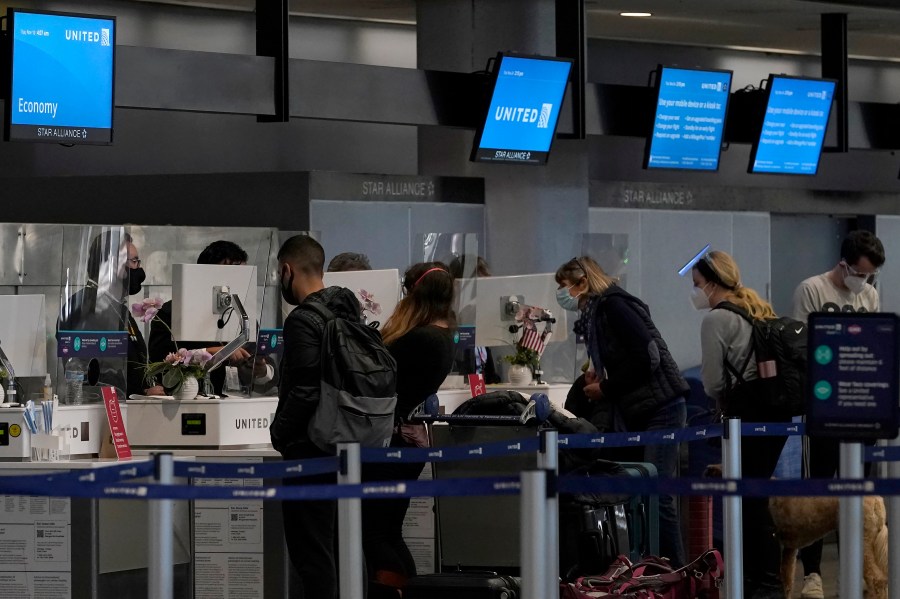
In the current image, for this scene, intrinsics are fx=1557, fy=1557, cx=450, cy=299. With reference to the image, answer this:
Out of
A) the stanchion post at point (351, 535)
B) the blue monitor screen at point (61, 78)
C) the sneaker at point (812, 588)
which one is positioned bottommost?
the sneaker at point (812, 588)

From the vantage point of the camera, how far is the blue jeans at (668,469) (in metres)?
5.99

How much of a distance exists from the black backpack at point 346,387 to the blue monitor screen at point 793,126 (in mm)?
5541

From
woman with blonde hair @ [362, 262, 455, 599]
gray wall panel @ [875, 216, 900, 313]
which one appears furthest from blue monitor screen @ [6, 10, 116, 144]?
gray wall panel @ [875, 216, 900, 313]

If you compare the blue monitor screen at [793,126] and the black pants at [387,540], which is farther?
the blue monitor screen at [793,126]

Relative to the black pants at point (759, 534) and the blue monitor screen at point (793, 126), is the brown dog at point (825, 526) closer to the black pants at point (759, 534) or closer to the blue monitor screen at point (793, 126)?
the black pants at point (759, 534)

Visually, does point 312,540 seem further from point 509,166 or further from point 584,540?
point 509,166

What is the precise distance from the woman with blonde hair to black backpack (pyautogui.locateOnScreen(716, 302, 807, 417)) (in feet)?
3.98

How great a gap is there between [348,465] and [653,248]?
7364 mm

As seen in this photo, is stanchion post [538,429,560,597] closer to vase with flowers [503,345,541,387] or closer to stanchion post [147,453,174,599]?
stanchion post [147,453,174,599]

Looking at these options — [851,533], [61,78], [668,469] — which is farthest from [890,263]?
[851,533]

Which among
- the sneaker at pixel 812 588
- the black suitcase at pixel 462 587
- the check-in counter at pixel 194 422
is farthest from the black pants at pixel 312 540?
the sneaker at pixel 812 588

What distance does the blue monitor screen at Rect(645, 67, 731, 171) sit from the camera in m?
9.29

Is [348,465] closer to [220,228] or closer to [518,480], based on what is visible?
[518,480]

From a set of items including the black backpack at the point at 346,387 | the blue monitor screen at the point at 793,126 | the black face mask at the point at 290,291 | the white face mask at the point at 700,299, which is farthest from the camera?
the blue monitor screen at the point at 793,126
